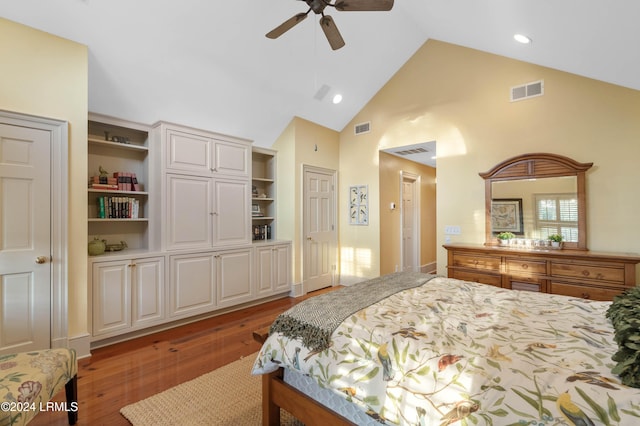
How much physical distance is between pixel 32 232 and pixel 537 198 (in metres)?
5.10

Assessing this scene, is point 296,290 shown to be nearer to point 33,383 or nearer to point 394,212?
point 394,212

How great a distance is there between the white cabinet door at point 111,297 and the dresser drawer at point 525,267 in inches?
163

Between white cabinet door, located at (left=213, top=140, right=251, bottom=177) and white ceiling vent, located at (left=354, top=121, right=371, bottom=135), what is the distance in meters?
2.01

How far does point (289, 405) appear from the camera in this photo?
1596mm

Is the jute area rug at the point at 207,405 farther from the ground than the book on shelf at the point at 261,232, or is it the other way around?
the book on shelf at the point at 261,232

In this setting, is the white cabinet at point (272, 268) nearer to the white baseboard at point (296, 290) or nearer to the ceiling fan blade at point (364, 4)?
the white baseboard at point (296, 290)

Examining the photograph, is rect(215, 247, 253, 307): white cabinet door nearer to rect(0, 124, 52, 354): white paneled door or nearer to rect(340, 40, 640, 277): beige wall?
rect(0, 124, 52, 354): white paneled door

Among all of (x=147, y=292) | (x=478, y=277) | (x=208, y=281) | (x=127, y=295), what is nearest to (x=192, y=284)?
(x=208, y=281)

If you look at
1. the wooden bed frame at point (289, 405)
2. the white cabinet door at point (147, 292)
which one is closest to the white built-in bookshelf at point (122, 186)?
the white cabinet door at point (147, 292)

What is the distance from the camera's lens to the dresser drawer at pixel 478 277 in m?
3.36

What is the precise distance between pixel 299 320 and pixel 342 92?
3.84m

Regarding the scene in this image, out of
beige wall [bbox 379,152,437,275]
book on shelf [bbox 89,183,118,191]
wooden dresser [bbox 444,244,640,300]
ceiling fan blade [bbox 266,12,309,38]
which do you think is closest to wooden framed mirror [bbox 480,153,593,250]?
wooden dresser [bbox 444,244,640,300]

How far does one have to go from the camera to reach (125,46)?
279 cm

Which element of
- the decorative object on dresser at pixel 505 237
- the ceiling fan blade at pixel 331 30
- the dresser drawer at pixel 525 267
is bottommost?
the dresser drawer at pixel 525 267
